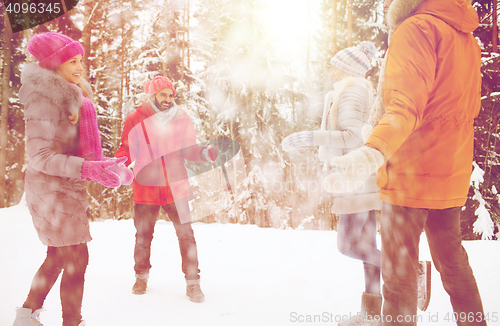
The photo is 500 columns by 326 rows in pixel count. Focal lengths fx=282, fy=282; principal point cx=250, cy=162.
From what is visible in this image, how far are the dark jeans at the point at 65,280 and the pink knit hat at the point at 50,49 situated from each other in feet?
3.74

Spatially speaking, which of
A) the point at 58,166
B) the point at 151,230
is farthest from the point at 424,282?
the point at 58,166

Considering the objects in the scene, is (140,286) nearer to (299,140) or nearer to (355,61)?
(299,140)

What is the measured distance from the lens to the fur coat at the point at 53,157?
161 cm

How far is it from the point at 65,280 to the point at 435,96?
2.23m

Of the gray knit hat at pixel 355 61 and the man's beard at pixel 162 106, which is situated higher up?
the gray knit hat at pixel 355 61

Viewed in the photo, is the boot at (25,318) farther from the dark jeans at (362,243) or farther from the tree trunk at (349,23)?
the tree trunk at (349,23)

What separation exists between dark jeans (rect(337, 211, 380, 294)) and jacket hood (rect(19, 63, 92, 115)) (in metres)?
1.95

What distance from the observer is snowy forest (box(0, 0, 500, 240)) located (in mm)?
8039

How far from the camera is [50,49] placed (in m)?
1.71

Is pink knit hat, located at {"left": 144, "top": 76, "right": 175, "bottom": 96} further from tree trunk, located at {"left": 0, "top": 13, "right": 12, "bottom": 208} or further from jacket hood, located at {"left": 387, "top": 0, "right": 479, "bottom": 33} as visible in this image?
tree trunk, located at {"left": 0, "top": 13, "right": 12, "bottom": 208}

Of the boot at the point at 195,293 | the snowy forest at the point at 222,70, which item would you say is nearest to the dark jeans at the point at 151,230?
the boot at the point at 195,293

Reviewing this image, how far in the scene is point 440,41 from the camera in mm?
1157

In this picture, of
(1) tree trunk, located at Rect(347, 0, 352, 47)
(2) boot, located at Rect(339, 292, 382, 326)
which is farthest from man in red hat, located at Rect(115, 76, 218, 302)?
(1) tree trunk, located at Rect(347, 0, 352, 47)

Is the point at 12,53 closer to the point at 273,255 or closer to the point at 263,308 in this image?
the point at 273,255
